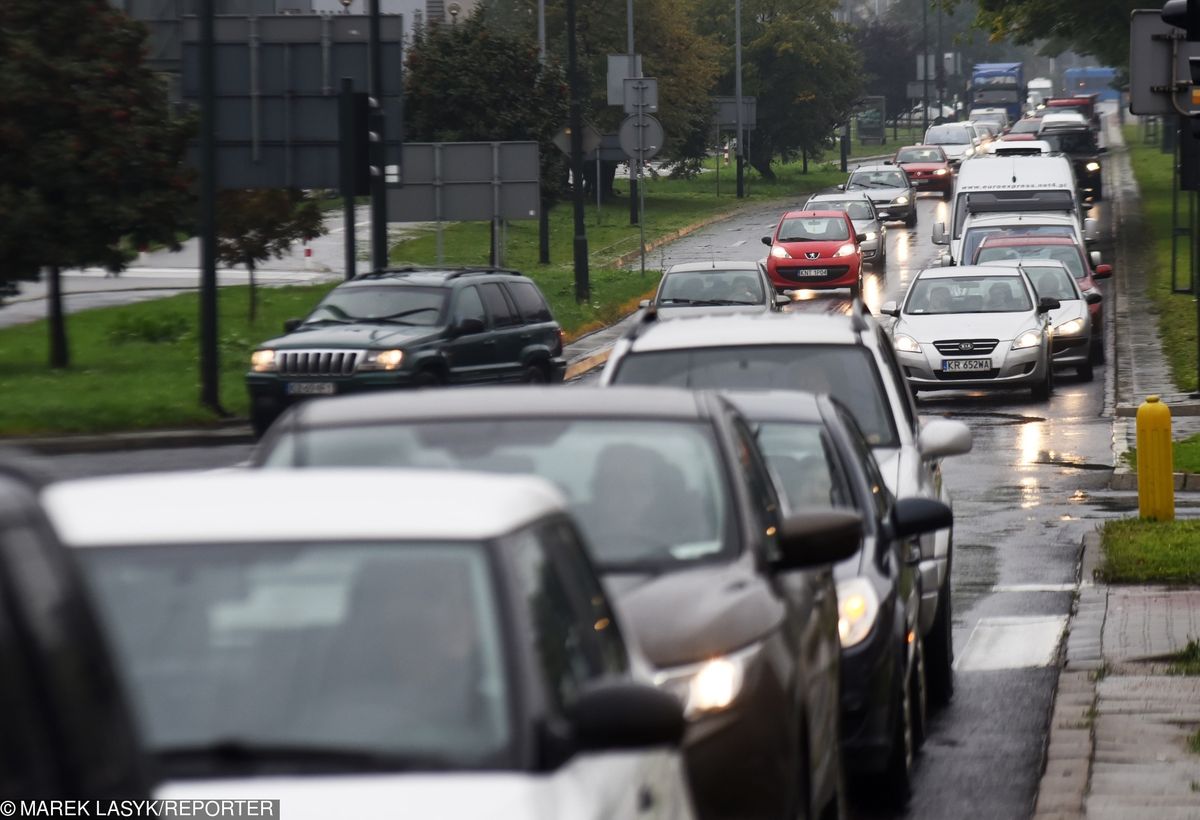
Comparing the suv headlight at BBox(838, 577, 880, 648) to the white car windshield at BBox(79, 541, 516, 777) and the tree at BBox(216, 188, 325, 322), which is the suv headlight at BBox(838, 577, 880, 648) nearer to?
the white car windshield at BBox(79, 541, 516, 777)

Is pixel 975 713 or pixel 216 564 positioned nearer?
pixel 216 564

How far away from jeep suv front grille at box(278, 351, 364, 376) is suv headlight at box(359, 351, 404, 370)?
0.26ft

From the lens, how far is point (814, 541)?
21.8ft

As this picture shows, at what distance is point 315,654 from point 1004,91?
120122 mm

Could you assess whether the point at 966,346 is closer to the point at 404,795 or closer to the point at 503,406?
the point at 503,406

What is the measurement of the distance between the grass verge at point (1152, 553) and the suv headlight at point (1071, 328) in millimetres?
13767

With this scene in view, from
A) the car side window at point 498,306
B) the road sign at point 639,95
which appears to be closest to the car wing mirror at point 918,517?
the car side window at point 498,306

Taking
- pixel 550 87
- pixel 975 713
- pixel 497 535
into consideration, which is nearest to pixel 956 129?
pixel 550 87

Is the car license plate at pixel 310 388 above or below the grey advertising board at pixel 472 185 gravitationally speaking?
below

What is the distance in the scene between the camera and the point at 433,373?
2259 cm

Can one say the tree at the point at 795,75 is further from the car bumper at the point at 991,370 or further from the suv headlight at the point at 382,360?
the suv headlight at the point at 382,360

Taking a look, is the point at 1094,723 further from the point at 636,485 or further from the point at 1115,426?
the point at 1115,426

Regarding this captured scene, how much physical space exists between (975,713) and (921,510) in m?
1.96

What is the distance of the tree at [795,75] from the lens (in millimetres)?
84875
